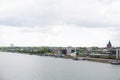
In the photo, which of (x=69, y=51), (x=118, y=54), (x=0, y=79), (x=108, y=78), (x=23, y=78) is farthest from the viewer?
(x=69, y=51)

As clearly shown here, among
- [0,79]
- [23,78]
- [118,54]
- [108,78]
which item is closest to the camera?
[0,79]

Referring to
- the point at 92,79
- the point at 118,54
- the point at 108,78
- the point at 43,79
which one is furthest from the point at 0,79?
the point at 118,54

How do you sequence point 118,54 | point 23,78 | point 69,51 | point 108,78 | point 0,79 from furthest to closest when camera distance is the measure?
point 69,51, point 118,54, point 108,78, point 23,78, point 0,79

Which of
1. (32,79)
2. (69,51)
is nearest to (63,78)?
(32,79)

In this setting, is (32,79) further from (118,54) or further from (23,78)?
(118,54)

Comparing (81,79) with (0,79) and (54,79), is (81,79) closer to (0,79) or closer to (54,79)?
(54,79)

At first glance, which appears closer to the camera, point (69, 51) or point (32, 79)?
point (32, 79)

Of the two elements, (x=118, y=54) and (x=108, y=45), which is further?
(x=108, y=45)

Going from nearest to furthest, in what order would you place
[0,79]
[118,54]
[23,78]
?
[0,79], [23,78], [118,54]
